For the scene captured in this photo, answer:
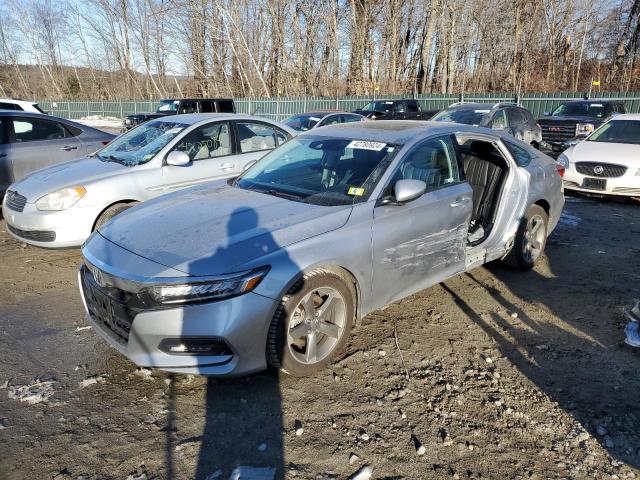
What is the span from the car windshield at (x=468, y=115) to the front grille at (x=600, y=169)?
296cm

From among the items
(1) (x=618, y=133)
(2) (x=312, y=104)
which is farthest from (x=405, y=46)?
(1) (x=618, y=133)

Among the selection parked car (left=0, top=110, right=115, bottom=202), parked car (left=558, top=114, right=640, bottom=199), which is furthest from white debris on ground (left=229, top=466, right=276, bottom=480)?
parked car (left=558, top=114, right=640, bottom=199)

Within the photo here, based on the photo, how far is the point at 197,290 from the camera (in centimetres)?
277

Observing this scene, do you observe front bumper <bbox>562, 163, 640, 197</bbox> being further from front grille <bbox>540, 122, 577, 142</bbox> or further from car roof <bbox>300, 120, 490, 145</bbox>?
front grille <bbox>540, 122, 577, 142</bbox>

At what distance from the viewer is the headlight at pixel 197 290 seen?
2.76 meters

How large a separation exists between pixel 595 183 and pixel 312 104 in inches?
803

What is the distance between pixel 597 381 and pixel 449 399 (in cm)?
106

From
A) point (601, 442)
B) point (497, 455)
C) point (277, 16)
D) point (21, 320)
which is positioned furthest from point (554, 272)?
point (277, 16)

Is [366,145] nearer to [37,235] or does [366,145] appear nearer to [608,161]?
[37,235]

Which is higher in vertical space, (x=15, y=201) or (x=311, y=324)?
(x=15, y=201)

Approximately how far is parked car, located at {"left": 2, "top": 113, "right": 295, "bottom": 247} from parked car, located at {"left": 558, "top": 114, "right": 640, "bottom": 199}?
5.63 metres

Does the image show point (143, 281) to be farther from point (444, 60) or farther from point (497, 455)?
point (444, 60)

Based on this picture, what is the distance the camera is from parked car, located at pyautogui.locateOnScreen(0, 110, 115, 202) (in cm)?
717

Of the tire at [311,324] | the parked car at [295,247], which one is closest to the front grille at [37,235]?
the parked car at [295,247]
